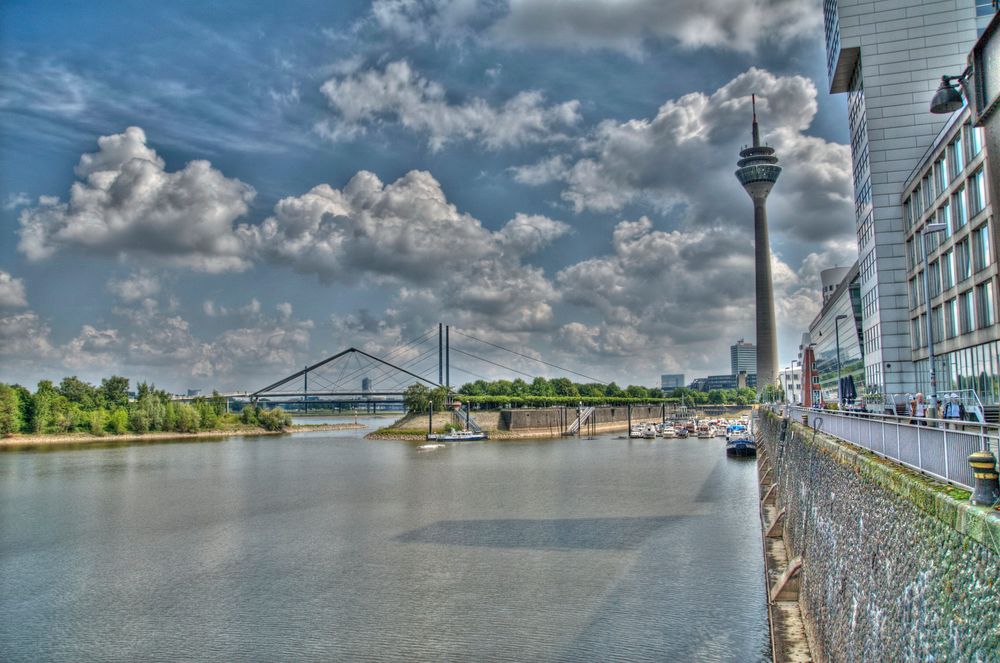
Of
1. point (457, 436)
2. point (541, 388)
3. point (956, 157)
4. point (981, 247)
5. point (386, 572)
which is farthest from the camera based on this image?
point (541, 388)

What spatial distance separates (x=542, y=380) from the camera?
192250mm

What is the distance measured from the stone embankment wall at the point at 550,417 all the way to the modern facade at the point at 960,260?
265ft

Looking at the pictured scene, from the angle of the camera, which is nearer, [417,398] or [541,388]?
[417,398]

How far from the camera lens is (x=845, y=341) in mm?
63344

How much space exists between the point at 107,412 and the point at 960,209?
128 meters

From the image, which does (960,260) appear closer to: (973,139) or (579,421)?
(973,139)

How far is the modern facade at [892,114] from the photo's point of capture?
4622 centimetres

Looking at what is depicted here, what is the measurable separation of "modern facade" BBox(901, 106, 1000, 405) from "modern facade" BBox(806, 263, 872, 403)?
21.3 feet

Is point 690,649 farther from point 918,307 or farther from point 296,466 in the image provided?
point 296,466

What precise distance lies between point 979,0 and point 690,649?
5057cm

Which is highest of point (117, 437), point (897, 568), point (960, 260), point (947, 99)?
point (960, 260)

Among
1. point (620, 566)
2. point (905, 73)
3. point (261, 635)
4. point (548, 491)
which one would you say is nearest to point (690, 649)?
point (620, 566)

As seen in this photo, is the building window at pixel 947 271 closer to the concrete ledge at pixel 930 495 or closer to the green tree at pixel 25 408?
the concrete ledge at pixel 930 495

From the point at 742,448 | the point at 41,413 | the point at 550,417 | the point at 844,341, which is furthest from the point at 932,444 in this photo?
the point at 41,413
